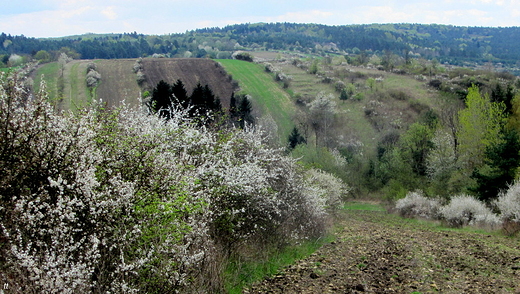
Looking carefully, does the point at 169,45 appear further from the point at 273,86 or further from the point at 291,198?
the point at 291,198

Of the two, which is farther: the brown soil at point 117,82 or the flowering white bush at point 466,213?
the brown soil at point 117,82

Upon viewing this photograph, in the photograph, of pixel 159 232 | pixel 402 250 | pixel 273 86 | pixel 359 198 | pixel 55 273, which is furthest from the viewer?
pixel 273 86

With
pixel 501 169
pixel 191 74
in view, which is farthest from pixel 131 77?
pixel 501 169

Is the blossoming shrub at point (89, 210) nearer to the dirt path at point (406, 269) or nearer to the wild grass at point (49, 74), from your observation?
the dirt path at point (406, 269)

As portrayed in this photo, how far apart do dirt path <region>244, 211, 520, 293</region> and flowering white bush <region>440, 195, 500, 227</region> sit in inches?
280

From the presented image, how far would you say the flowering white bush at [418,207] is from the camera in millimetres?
29364

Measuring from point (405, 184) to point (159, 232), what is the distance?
38202 mm

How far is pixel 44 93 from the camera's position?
7.01 metres

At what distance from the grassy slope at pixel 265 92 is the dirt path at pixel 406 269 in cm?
4365

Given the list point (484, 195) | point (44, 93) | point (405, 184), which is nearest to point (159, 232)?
point (44, 93)

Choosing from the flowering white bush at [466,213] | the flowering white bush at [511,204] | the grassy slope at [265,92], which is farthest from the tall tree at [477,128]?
the grassy slope at [265,92]

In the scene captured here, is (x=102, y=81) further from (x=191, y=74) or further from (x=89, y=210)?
(x=89, y=210)

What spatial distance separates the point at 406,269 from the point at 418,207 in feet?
70.0

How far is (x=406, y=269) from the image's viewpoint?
1123 centimetres
